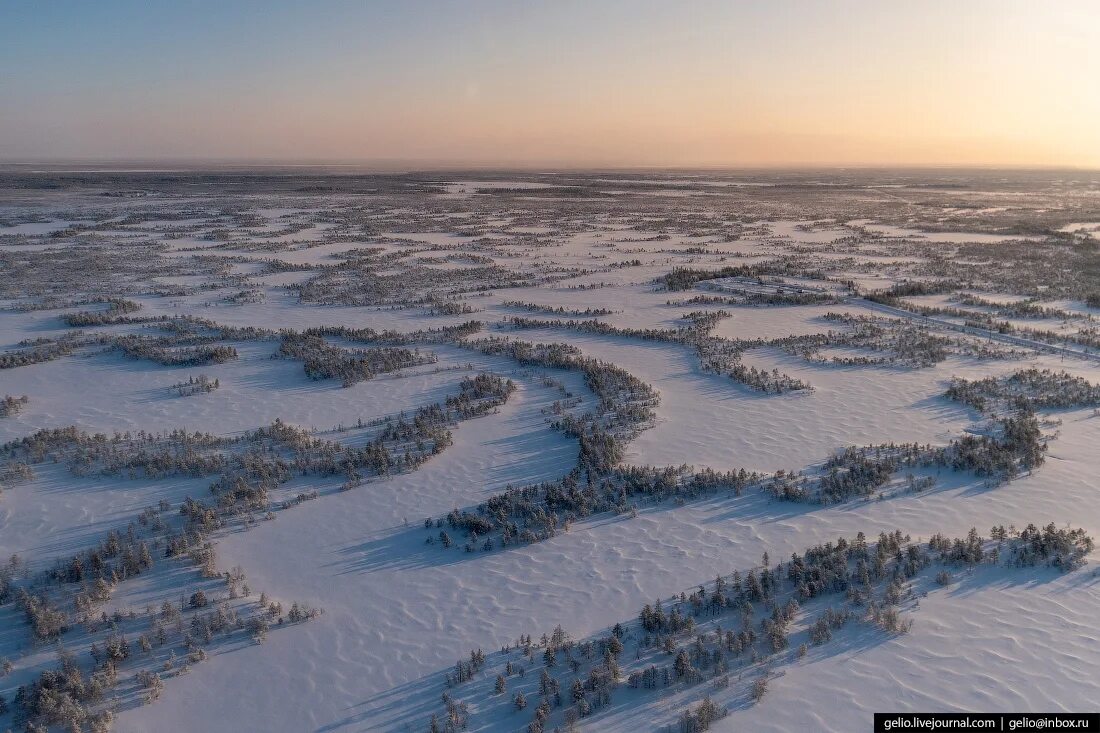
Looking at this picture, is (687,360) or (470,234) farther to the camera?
(470,234)

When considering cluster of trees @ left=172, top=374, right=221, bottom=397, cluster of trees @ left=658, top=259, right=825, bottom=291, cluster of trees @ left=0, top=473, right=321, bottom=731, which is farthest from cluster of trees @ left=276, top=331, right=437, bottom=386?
cluster of trees @ left=658, top=259, right=825, bottom=291

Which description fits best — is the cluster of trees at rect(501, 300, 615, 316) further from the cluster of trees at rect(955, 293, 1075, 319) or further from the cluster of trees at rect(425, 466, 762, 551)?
the cluster of trees at rect(955, 293, 1075, 319)

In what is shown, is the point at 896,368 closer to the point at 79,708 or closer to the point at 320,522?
the point at 320,522

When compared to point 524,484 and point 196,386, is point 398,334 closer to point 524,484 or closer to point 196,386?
point 196,386

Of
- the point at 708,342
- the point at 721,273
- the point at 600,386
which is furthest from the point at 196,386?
the point at 721,273

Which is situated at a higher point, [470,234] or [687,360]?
[470,234]

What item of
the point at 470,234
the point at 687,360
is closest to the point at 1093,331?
the point at 687,360

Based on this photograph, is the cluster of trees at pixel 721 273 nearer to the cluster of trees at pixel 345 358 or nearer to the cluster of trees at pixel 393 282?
the cluster of trees at pixel 393 282

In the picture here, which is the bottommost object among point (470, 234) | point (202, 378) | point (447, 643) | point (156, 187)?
point (447, 643)
